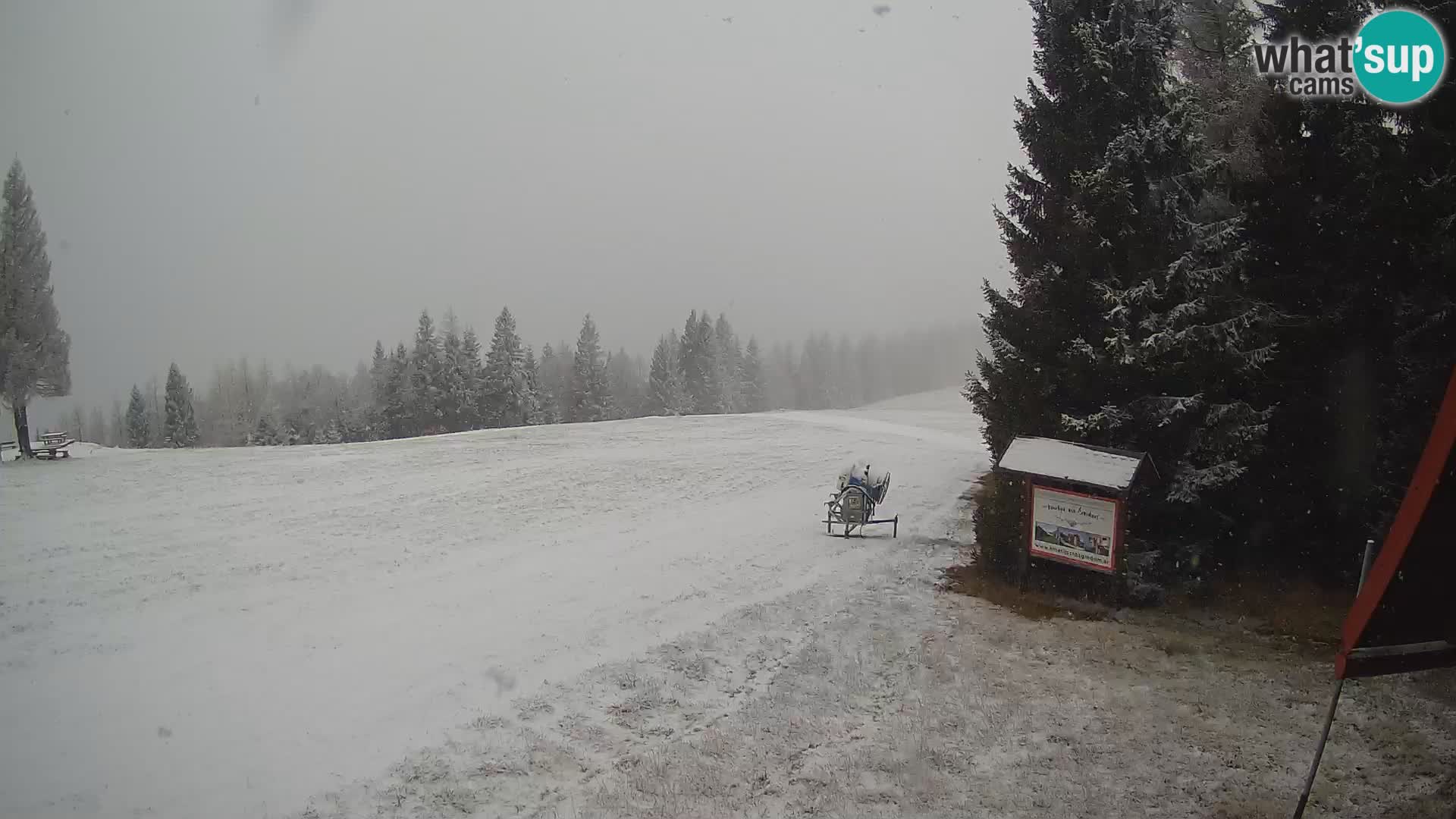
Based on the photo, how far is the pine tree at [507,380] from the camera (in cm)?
6316

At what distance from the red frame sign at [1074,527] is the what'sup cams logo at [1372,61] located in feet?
26.5

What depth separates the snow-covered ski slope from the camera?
7.84 m

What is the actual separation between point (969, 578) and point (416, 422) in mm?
56606

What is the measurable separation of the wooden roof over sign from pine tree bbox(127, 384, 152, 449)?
86.8m

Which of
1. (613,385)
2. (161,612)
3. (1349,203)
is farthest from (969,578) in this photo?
(613,385)

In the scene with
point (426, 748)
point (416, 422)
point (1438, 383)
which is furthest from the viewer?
point (416, 422)

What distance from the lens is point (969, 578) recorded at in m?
15.2

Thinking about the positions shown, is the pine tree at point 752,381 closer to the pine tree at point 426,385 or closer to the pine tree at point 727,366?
the pine tree at point 727,366

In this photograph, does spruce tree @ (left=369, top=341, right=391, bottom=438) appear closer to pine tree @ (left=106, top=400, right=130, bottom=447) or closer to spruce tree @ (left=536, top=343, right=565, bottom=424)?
spruce tree @ (left=536, top=343, right=565, bottom=424)

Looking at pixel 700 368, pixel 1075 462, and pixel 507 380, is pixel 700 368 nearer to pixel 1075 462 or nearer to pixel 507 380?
pixel 507 380

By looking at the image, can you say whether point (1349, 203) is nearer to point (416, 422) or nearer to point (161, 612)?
point (161, 612)

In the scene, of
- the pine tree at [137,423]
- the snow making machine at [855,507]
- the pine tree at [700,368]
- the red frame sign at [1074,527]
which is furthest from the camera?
the pine tree at [700,368]

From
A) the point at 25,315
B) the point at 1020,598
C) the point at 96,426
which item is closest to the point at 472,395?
the point at 25,315

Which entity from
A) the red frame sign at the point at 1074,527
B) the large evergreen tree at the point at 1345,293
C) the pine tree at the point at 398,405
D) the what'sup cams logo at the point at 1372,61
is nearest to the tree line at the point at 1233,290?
the large evergreen tree at the point at 1345,293
